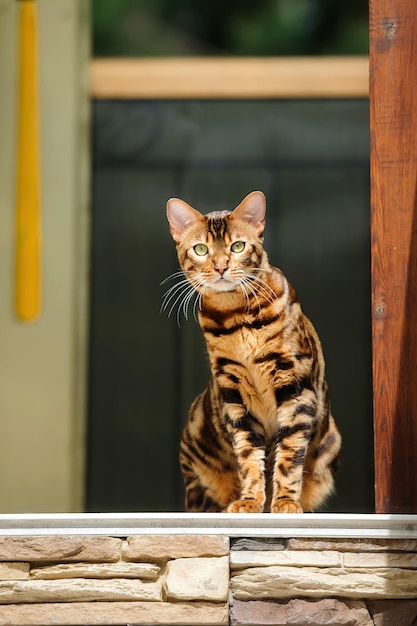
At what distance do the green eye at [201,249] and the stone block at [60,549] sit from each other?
0.82 meters

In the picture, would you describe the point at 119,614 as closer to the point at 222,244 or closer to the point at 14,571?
the point at 14,571

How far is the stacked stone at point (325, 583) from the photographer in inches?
81.0

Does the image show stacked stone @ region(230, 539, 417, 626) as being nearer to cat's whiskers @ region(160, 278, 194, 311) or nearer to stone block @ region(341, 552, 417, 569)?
stone block @ region(341, 552, 417, 569)

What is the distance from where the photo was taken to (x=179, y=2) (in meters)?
5.48

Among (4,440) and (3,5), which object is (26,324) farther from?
(3,5)

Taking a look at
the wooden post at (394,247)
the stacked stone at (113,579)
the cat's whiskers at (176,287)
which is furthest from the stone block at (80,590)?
the cat's whiskers at (176,287)

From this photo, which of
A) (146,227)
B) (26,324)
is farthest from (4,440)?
(146,227)

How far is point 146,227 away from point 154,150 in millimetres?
444

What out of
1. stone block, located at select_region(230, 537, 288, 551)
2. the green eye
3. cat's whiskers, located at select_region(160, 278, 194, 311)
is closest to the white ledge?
stone block, located at select_region(230, 537, 288, 551)

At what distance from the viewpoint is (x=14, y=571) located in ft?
6.83

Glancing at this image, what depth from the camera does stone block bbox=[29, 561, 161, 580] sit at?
208 centimetres

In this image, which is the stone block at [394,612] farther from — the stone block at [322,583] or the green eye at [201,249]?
the green eye at [201,249]

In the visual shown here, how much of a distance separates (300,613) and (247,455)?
0.50 m

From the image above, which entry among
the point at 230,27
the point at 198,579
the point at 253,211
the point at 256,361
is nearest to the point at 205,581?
the point at 198,579
